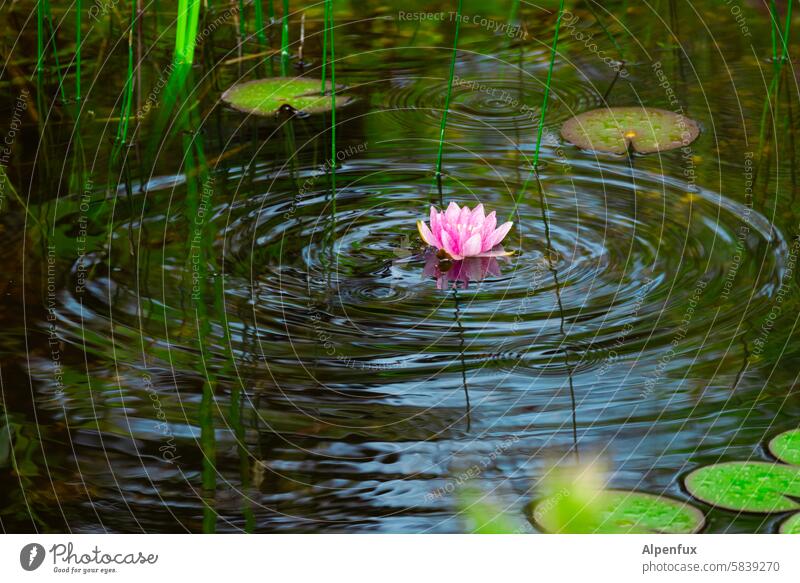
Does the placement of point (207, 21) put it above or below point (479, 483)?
above

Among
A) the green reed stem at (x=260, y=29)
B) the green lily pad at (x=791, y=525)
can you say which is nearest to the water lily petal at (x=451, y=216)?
the green lily pad at (x=791, y=525)

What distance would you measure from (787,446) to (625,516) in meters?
0.48

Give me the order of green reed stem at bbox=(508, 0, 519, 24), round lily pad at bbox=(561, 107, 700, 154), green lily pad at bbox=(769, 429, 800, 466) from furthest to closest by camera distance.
Result: green reed stem at bbox=(508, 0, 519, 24) → round lily pad at bbox=(561, 107, 700, 154) → green lily pad at bbox=(769, 429, 800, 466)

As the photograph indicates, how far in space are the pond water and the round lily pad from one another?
7 centimetres

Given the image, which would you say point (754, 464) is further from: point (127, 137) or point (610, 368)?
point (127, 137)

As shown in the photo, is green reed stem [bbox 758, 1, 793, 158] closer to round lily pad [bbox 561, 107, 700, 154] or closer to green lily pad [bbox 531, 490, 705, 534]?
round lily pad [bbox 561, 107, 700, 154]

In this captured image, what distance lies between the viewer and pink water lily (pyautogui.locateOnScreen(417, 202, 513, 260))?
12.6 ft

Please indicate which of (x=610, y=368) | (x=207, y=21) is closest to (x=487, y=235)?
(x=610, y=368)

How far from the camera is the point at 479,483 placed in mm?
2770

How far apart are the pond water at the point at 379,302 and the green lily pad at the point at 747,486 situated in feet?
0.12

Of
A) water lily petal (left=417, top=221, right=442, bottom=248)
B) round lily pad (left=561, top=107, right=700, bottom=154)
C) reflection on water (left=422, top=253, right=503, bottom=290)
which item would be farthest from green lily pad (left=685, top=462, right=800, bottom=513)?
round lily pad (left=561, top=107, right=700, bottom=154)

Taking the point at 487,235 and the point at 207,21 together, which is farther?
the point at 207,21
